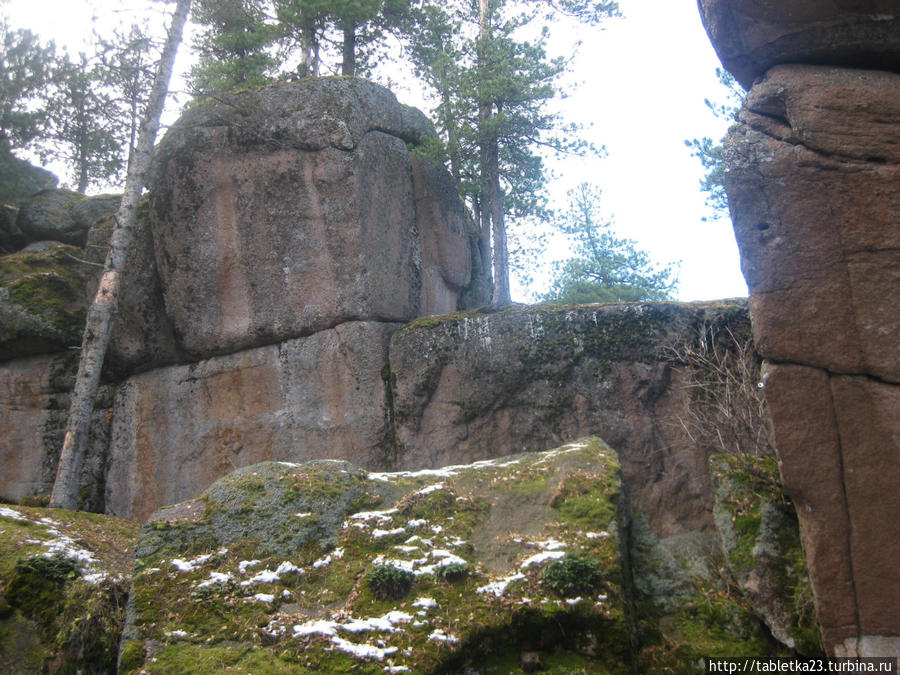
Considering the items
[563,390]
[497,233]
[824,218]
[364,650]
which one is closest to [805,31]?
[824,218]

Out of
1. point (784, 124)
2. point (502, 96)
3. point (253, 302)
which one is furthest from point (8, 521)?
point (502, 96)

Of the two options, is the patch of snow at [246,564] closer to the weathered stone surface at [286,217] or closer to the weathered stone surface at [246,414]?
the weathered stone surface at [246,414]

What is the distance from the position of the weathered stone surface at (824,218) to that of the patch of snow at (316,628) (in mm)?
4723

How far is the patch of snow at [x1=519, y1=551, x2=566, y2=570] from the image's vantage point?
7051 millimetres

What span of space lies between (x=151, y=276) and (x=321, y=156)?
4656 mm

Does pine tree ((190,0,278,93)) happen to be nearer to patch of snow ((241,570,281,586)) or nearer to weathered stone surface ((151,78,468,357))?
weathered stone surface ((151,78,468,357))

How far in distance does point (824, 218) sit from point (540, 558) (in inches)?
166

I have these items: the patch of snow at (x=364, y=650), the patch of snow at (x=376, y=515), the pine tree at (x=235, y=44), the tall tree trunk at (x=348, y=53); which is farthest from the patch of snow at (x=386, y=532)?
the tall tree trunk at (x=348, y=53)

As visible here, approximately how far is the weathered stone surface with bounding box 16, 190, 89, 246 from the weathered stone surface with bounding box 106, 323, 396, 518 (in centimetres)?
688

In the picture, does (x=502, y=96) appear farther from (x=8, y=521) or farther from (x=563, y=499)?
(x=8, y=521)

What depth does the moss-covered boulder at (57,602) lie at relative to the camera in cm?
690

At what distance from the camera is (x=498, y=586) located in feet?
22.3

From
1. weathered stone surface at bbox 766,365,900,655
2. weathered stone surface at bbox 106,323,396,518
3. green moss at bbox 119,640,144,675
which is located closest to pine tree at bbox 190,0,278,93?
weathered stone surface at bbox 106,323,396,518

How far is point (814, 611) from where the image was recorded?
263 inches
